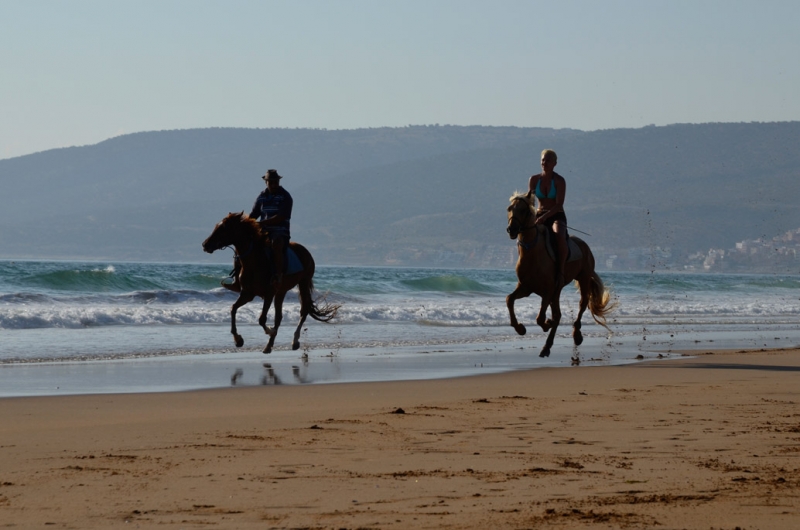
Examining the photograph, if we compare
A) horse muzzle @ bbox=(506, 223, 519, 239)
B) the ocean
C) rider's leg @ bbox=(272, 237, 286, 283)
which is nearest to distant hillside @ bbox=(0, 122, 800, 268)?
the ocean

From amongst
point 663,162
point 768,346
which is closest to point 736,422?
point 768,346

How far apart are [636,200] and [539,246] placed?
137236 mm

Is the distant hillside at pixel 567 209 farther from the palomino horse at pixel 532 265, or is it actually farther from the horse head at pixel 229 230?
the horse head at pixel 229 230

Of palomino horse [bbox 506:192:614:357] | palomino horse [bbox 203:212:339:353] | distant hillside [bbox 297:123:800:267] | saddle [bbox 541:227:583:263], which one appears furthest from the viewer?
distant hillside [bbox 297:123:800:267]

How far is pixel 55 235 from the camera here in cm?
17700

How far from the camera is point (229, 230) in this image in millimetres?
14391

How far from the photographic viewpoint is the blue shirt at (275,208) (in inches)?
585

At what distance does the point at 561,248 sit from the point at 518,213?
1.20 metres

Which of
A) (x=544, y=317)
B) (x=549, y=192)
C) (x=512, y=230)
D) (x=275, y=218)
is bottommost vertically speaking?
(x=544, y=317)

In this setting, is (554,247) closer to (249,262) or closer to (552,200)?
(552,200)

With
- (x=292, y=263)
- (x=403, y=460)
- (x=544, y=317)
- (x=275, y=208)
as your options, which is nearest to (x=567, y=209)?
(x=292, y=263)

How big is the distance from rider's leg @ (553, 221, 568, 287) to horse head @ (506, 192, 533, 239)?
86cm

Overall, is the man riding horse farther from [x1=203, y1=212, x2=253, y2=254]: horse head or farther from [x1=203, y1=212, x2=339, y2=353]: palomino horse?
[x1=203, y1=212, x2=253, y2=254]: horse head

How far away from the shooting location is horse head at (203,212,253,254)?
1416 cm
